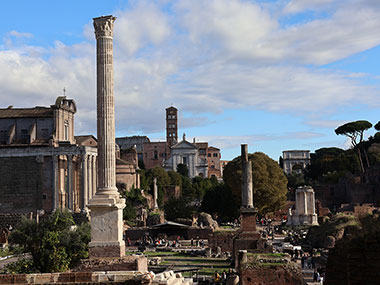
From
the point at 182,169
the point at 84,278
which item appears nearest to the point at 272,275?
the point at 84,278

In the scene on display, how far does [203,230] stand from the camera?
146 feet

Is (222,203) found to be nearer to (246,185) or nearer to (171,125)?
(246,185)

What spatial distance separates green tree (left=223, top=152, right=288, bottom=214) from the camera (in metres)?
53.8

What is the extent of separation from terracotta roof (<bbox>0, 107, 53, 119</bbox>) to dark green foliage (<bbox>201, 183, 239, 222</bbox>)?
704 inches

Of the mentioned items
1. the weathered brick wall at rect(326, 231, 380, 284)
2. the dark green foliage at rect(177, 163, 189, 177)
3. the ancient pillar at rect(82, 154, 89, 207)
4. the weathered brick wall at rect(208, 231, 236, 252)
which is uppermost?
the dark green foliage at rect(177, 163, 189, 177)

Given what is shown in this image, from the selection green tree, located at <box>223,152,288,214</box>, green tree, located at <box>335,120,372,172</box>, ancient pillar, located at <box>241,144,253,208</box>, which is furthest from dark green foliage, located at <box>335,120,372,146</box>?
ancient pillar, located at <box>241,144,253,208</box>

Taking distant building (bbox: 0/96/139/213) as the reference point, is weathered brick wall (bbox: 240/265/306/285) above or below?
below

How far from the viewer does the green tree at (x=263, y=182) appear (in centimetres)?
5381

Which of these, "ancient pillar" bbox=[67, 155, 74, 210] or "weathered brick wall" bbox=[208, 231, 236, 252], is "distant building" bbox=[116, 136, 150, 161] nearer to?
"ancient pillar" bbox=[67, 155, 74, 210]

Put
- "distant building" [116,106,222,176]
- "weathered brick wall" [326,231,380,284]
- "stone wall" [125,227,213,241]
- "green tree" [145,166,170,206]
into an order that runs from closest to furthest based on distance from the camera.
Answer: "weathered brick wall" [326,231,380,284] → "stone wall" [125,227,213,241] → "green tree" [145,166,170,206] → "distant building" [116,106,222,176]

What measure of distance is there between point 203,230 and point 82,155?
13245 millimetres

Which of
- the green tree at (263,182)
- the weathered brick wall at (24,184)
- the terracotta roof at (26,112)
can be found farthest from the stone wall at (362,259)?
the terracotta roof at (26,112)

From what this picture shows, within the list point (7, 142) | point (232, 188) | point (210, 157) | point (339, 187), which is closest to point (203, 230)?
point (232, 188)

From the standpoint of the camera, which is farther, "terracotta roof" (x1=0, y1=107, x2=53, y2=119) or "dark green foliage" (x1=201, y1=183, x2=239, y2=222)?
"dark green foliage" (x1=201, y1=183, x2=239, y2=222)
